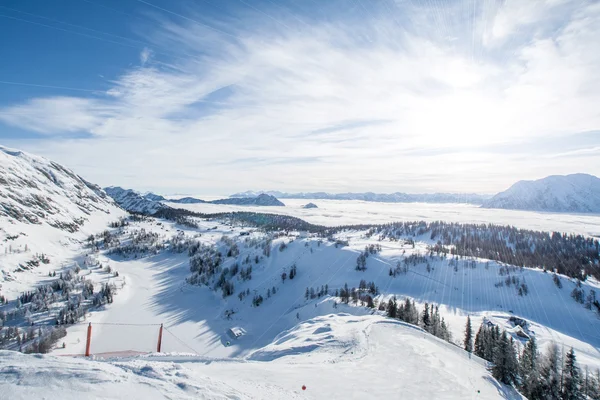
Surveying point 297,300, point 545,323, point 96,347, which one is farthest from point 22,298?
point 545,323

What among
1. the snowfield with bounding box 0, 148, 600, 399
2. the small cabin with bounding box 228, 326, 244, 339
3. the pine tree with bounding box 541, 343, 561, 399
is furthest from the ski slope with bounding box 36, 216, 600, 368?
the pine tree with bounding box 541, 343, 561, 399

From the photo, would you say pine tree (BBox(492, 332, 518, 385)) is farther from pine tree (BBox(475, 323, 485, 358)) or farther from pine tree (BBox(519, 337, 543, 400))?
pine tree (BBox(475, 323, 485, 358))

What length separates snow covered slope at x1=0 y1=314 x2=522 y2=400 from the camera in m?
11.0

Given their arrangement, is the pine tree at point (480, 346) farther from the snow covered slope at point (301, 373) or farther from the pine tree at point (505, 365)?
the pine tree at point (505, 365)

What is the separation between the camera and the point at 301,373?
22625 millimetres

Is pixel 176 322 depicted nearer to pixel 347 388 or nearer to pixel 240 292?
pixel 240 292

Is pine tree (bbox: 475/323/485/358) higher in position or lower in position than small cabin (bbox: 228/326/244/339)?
higher

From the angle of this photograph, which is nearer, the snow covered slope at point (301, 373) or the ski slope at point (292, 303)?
the snow covered slope at point (301, 373)

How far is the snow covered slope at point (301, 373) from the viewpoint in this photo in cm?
1097

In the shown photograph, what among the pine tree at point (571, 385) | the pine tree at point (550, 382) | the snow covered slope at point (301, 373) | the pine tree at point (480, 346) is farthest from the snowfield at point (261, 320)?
the pine tree at point (571, 385)

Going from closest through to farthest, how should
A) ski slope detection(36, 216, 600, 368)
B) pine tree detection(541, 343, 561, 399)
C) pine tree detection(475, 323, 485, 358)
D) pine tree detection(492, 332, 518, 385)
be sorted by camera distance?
pine tree detection(492, 332, 518, 385) → pine tree detection(541, 343, 561, 399) → pine tree detection(475, 323, 485, 358) → ski slope detection(36, 216, 600, 368)

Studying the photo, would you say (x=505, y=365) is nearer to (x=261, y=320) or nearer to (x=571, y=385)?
(x=571, y=385)

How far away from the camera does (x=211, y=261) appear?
7269 inches

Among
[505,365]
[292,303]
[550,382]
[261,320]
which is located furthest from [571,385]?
[292,303]
